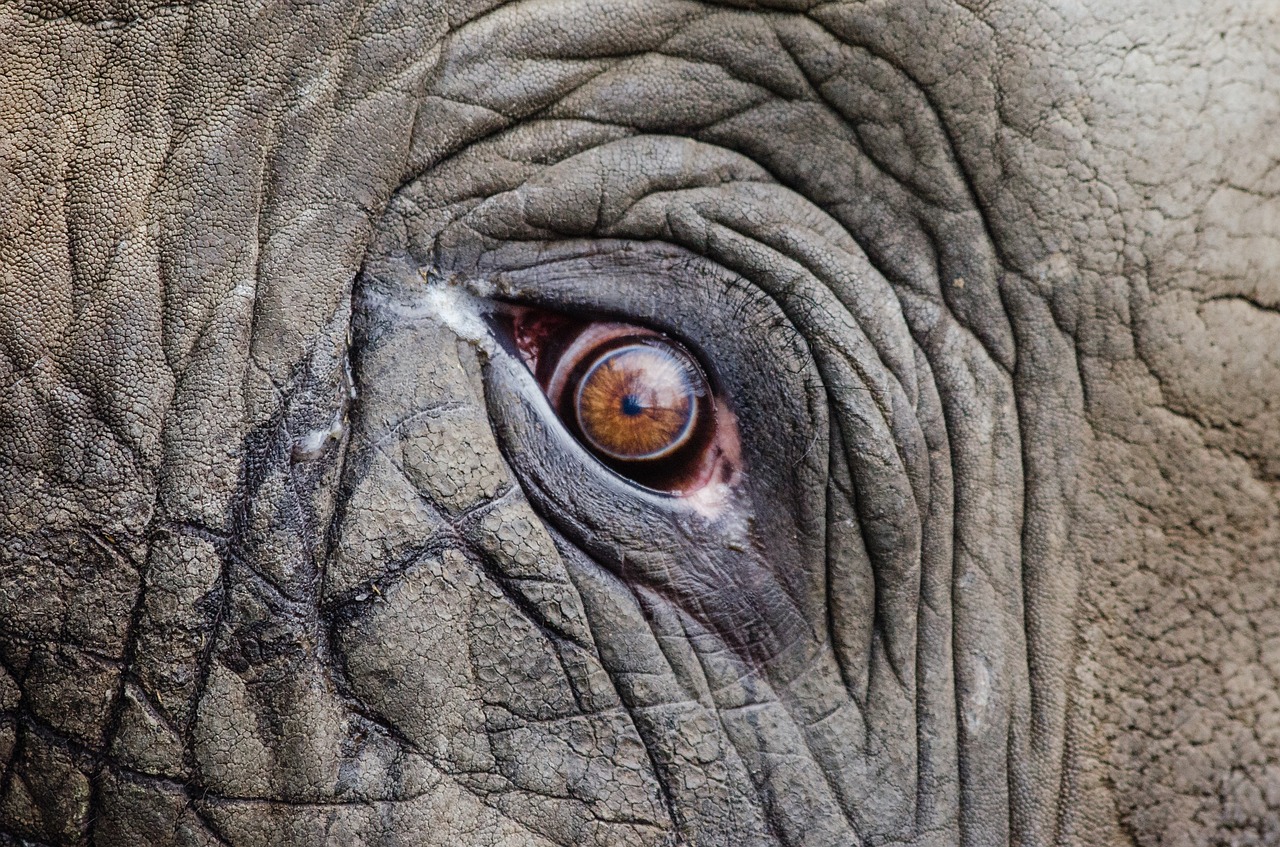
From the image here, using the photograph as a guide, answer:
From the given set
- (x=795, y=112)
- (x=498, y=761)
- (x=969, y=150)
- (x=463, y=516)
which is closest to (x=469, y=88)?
(x=795, y=112)

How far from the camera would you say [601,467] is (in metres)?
1.95

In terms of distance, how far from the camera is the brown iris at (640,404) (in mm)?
1954

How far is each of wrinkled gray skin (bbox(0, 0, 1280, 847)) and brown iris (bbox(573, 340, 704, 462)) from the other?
6 cm

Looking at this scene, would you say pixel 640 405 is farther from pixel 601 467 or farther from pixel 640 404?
pixel 601 467

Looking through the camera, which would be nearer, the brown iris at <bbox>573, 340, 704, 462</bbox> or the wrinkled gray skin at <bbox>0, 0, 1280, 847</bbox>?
the wrinkled gray skin at <bbox>0, 0, 1280, 847</bbox>

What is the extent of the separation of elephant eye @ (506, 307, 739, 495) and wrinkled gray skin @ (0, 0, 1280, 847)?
45mm

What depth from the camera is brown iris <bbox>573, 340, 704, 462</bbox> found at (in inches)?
76.9

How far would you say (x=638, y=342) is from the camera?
1.98 metres

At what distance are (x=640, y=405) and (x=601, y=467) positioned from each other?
13 cm

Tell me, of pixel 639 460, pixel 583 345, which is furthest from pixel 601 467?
pixel 583 345

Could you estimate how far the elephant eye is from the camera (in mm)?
1956

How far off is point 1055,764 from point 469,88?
1.65 meters

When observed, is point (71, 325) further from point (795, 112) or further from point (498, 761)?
point (795, 112)

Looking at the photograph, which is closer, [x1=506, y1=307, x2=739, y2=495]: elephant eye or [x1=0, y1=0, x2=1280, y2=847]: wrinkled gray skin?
[x1=0, y1=0, x2=1280, y2=847]: wrinkled gray skin
